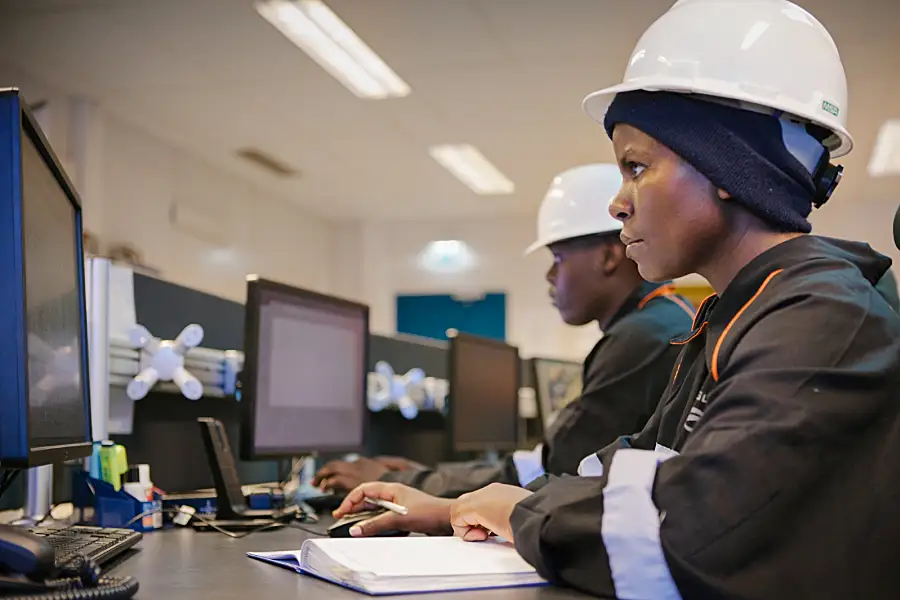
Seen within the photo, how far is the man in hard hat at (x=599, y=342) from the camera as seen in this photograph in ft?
6.73

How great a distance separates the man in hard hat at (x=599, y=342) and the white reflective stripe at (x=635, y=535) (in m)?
1.06

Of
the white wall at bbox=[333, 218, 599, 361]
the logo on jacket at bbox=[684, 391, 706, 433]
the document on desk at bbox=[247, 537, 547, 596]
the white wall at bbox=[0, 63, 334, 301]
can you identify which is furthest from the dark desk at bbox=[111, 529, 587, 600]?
the white wall at bbox=[333, 218, 599, 361]

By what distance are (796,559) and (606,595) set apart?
18cm

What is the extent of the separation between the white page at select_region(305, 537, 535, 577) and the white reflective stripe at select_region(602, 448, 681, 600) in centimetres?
16

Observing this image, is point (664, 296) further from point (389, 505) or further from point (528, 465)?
point (389, 505)

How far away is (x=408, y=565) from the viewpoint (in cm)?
98

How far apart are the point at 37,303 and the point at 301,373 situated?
41.8 inches

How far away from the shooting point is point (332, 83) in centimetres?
507

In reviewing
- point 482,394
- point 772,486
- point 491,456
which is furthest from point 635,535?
point 491,456

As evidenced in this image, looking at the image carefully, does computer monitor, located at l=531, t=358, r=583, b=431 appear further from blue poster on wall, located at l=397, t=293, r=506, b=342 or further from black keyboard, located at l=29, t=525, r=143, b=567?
blue poster on wall, located at l=397, t=293, r=506, b=342

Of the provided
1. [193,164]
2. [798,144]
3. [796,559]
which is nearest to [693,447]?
[796,559]

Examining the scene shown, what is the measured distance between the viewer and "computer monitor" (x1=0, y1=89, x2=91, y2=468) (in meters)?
0.95

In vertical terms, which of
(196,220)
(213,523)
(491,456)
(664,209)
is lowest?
(491,456)

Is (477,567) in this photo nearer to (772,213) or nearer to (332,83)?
(772,213)
